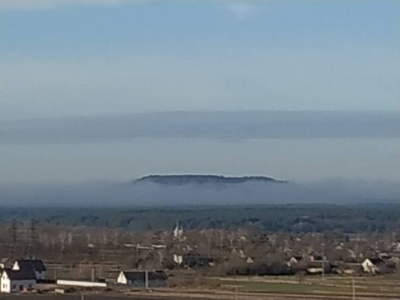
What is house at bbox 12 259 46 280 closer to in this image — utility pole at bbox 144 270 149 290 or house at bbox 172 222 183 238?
utility pole at bbox 144 270 149 290

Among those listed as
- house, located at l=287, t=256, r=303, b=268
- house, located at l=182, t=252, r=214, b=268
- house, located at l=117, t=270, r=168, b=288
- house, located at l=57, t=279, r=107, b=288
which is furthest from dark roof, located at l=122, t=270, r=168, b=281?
house, located at l=287, t=256, r=303, b=268

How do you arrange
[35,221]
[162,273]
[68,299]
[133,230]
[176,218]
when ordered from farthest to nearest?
[176,218] → [133,230] → [35,221] → [162,273] → [68,299]

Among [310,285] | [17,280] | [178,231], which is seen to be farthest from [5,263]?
[178,231]

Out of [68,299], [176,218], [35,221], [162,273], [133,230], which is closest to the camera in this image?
[68,299]

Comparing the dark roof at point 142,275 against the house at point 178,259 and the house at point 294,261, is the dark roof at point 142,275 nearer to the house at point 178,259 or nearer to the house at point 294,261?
the house at point 178,259

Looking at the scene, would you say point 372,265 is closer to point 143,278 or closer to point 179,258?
point 143,278

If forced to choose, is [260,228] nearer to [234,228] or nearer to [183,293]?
[234,228]

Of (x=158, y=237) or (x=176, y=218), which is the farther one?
(x=176, y=218)

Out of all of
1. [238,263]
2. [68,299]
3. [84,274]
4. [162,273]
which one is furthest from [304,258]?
[68,299]
